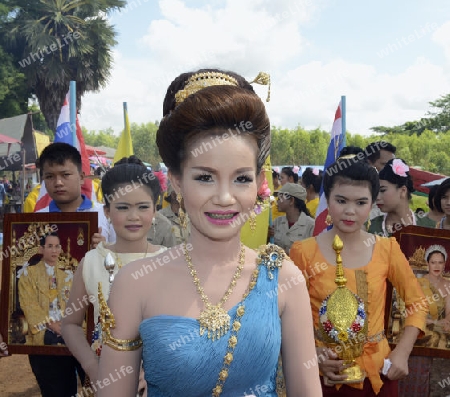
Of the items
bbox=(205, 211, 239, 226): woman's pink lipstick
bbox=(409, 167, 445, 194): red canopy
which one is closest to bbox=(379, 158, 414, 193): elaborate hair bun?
bbox=(205, 211, 239, 226): woman's pink lipstick

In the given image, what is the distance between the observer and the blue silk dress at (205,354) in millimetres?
1539

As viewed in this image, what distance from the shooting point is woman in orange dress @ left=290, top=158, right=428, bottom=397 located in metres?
2.57

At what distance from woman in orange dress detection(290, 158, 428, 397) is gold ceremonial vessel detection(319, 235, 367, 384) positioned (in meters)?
0.04

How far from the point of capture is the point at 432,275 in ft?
10.1

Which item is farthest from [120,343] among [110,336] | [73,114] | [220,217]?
[73,114]

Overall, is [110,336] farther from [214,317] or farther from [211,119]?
[211,119]

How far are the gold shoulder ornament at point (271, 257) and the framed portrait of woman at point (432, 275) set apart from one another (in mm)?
1608

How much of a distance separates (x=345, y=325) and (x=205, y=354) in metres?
1.19

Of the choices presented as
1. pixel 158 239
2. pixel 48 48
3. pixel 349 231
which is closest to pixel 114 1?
pixel 48 48

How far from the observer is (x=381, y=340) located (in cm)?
263

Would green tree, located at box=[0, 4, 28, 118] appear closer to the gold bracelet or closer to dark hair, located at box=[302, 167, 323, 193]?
dark hair, located at box=[302, 167, 323, 193]

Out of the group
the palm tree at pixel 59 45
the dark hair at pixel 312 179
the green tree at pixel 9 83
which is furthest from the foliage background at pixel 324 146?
the dark hair at pixel 312 179

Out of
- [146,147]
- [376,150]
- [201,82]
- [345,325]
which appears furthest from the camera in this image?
[146,147]

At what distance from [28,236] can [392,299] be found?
2.33 metres
